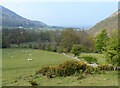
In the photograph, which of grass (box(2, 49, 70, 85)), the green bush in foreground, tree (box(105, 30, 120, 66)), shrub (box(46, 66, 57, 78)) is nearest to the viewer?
tree (box(105, 30, 120, 66))

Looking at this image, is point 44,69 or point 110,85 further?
point 44,69

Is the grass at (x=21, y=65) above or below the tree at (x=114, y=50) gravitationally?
below

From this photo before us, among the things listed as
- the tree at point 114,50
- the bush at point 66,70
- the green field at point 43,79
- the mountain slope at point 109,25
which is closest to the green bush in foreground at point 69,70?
the bush at point 66,70

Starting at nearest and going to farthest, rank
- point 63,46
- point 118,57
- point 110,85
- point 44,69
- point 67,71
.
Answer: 1. point 110,85
2. point 118,57
3. point 67,71
4. point 44,69
5. point 63,46

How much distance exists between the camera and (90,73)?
36.1ft

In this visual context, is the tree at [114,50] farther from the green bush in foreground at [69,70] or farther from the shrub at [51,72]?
the shrub at [51,72]

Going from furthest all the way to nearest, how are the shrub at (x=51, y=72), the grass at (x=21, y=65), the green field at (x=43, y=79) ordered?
the grass at (x=21, y=65) → the shrub at (x=51, y=72) → the green field at (x=43, y=79)

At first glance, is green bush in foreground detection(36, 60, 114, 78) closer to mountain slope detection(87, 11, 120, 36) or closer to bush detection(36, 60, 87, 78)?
bush detection(36, 60, 87, 78)

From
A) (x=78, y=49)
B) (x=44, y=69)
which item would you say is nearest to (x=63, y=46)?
(x=78, y=49)

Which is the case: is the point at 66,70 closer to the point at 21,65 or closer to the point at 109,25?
the point at 21,65

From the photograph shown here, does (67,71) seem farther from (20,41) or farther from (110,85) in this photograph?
(20,41)

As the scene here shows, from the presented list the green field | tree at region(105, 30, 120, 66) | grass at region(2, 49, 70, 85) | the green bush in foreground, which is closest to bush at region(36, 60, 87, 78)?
the green bush in foreground

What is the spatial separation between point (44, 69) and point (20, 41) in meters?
49.1

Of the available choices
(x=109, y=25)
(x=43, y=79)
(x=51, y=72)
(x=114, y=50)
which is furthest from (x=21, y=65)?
(x=109, y=25)
